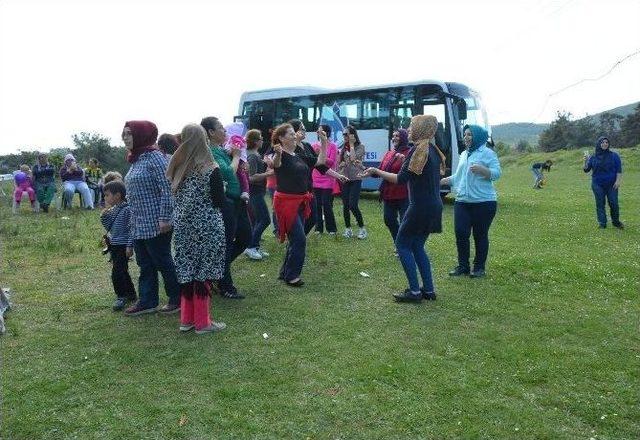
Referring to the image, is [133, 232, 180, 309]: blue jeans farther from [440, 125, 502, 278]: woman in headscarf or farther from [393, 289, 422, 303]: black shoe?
[440, 125, 502, 278]: woman in headscarf

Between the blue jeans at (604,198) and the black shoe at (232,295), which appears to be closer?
the black shoe at (232,295)

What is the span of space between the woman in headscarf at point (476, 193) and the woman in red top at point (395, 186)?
0.65 metres

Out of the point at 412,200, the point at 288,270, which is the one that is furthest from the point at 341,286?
the point at 412,200

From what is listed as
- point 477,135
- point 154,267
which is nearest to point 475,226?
point 477,135

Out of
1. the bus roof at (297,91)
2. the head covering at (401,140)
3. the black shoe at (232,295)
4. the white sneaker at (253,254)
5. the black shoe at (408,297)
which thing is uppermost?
the bus roof at (297,91)

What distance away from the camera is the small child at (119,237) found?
5305mm

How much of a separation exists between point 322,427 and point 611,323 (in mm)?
3163

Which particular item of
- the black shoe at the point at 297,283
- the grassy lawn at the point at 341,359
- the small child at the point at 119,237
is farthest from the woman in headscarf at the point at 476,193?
the small child at the point at 119,237

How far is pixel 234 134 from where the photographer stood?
225 inches

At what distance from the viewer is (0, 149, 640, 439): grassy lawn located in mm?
3193

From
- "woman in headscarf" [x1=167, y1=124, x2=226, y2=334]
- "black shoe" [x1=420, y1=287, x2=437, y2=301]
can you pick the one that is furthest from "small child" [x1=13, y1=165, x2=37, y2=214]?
"black shoe" [x1=420, y1=287, x2=437, y2=301]

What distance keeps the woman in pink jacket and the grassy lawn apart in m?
2.01

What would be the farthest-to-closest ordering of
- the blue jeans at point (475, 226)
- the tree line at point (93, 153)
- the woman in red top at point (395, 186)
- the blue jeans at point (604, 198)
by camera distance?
the tree line at point (93, 153), the blue jeans at point (604, 198), the woman in red top at point (395, 186), the blue jeans at point (475, 226)

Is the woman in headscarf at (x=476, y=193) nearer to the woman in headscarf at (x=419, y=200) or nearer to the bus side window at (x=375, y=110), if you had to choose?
the woman in headscarf at (x=419, y=200)
